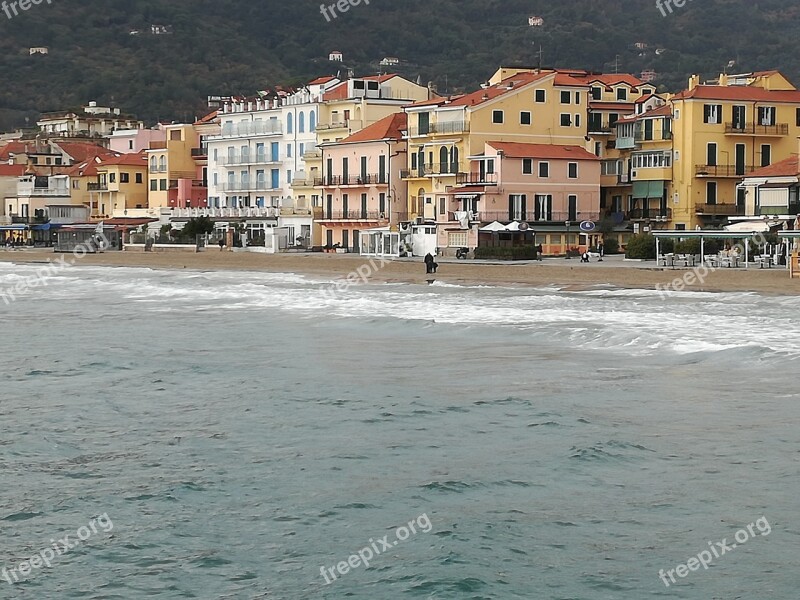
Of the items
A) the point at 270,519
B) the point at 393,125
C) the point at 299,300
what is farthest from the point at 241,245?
the point at 270,519

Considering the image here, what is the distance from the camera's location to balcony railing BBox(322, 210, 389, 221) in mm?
70375

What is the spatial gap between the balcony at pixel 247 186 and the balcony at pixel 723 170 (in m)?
28.3

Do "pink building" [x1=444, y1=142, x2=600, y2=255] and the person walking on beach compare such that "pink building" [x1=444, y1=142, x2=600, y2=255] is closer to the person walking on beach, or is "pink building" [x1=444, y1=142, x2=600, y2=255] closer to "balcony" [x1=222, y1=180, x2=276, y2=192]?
the person walking on beach

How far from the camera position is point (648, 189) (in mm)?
65750

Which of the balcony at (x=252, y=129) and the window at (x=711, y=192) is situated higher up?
the balcony at (x=252, y=129)

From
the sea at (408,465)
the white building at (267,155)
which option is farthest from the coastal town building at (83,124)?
the sea at (408,465)

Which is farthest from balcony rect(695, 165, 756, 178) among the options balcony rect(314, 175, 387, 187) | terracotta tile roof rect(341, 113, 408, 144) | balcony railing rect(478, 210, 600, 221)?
balcony rect(314, 175, 387, 187)

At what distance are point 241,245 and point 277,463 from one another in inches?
2456

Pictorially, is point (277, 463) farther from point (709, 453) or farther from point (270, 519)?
point (709, 453)

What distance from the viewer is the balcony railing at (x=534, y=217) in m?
63.0

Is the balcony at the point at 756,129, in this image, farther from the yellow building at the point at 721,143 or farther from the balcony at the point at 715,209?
the balcony at the point at 715,209

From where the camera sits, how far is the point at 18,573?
12.2 m

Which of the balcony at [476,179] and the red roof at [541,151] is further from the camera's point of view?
the red roof at [541,151]

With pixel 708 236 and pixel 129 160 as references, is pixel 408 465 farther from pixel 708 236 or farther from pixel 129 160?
pixel 129 160
